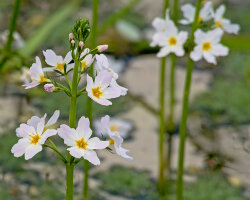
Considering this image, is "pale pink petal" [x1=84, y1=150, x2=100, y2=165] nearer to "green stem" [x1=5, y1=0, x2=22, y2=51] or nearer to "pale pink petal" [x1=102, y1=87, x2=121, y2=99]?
"pale pink petal" [x1=102, y1=87, x2=121, y2=99]

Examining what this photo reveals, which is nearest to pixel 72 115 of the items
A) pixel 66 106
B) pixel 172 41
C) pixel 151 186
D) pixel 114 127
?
pixel 172 41

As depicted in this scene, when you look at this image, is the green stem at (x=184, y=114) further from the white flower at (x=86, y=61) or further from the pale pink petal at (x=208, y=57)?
the white flower at (x=86, y=61)

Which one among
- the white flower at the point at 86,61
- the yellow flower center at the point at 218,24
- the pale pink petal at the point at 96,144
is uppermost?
the yellow flower center at the point at 218,24

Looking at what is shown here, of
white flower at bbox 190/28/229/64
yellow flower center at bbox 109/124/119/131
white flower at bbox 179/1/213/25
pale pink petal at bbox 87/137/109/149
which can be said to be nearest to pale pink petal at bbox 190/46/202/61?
white flower at bbox 190/28/229/64

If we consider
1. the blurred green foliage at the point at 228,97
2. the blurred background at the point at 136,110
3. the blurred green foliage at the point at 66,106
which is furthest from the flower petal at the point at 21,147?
the blurred green foliage at the point at 228,97

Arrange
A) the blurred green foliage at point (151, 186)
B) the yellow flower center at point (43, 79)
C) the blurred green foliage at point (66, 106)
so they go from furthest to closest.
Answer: the blurred green foliage at point (66, 106), the blurred green foliage at point (151, 186), the yellow flower center at point (43, 79)

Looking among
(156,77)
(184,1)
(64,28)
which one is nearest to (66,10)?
(64,28)
